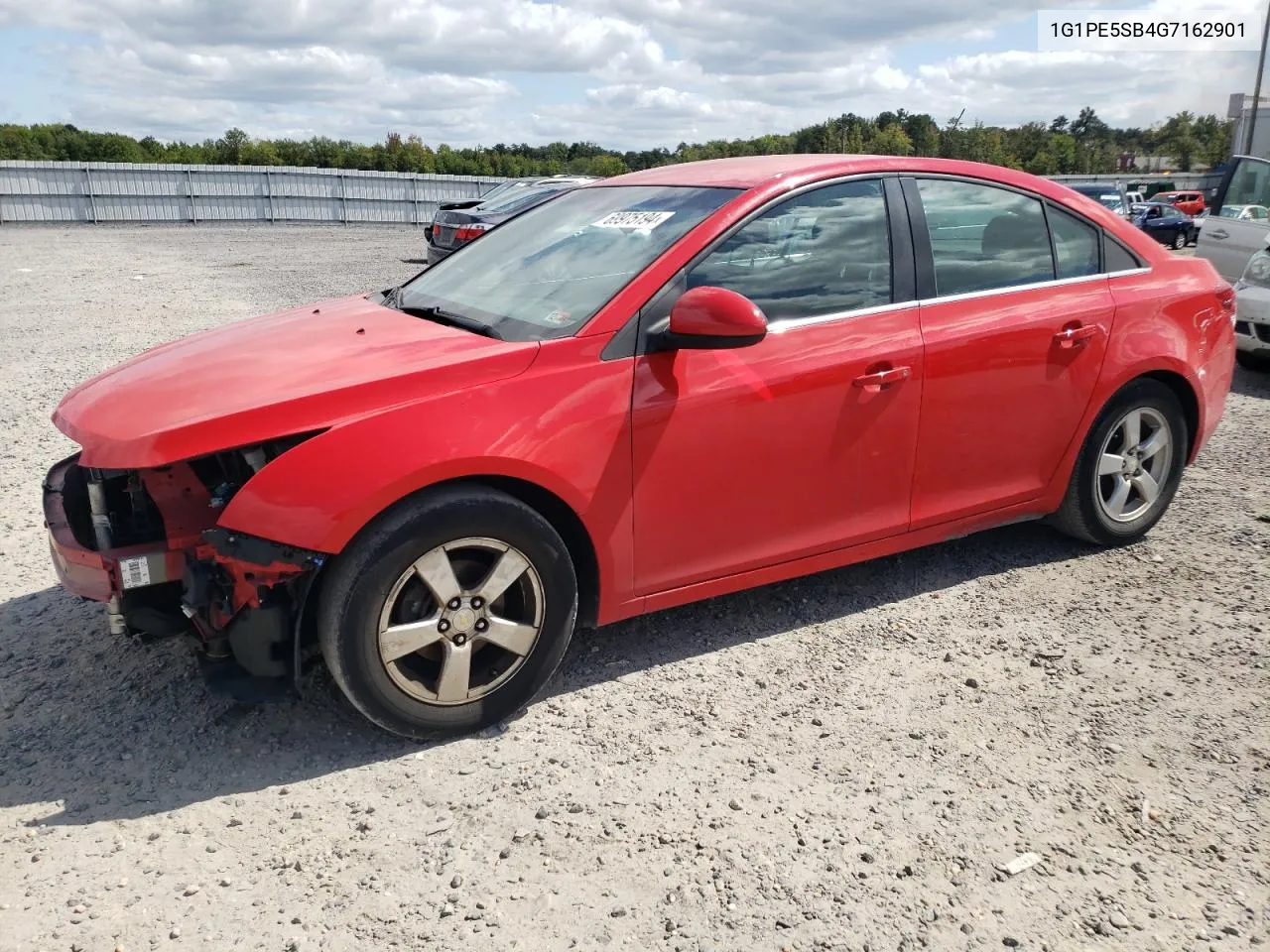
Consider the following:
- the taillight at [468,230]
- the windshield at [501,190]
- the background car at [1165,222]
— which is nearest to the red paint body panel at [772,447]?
the taillight at [468,230]

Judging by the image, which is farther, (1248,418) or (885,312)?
(1248,418)

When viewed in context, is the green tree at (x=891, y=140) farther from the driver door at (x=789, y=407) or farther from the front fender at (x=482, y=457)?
the front fender at (x=482, y=457)

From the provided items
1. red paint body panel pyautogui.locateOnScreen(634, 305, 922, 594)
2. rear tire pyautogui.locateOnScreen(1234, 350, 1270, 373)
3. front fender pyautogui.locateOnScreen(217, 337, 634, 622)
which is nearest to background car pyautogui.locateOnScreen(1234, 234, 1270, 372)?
rear tire pyautogui.locateOnScreen(1234, 350, 1270, 373)

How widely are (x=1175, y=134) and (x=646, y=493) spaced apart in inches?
3546

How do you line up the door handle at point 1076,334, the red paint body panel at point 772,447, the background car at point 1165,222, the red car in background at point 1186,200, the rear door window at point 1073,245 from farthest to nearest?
the red car in background at point 1186,200, the background car at point 1165,222, the rear door window at point 1073,245, the door handle at point 1076,334, the red paint body panel at point 772,447

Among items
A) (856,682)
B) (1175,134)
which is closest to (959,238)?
(856,682)

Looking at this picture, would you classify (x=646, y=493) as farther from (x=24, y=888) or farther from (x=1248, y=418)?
(x=1248, y=418)

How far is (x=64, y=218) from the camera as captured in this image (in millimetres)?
27359

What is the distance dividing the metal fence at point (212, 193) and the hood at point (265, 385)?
91.0ft

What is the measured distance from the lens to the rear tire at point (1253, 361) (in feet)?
26.7

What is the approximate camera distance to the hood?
9.46 feet

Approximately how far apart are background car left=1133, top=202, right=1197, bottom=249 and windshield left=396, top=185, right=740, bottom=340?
94.8ft

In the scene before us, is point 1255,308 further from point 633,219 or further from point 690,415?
point 690,415

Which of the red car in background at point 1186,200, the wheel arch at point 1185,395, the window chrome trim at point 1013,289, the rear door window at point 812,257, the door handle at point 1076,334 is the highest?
the red car in background at point 1186,200
